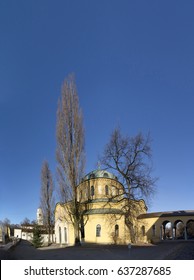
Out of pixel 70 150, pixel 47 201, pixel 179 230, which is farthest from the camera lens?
pixel 179 230

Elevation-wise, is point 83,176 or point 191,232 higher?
point 83,176

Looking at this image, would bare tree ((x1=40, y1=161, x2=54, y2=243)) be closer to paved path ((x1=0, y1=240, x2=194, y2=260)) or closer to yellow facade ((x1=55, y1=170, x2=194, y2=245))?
yellow facade ((x1=55, y1=170, x2=194, y2=245))

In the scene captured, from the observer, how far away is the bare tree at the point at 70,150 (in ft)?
99.0

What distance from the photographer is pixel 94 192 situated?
38562mm

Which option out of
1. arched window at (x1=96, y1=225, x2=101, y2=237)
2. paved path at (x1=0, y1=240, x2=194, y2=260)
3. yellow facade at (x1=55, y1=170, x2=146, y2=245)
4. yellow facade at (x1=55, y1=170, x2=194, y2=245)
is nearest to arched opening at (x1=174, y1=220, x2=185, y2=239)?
yellow facade at (x1=55, y1=170, x2=194, y2=245)

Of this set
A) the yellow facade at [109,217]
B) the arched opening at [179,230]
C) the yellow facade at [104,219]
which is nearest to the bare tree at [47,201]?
the yellow facade at [109,217]

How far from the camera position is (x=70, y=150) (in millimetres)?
30484

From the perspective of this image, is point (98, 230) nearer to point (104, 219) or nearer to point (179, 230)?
point (104, 219)

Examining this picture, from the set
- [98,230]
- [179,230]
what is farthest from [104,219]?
[179,230]

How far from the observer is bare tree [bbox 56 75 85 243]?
30188 millimetres

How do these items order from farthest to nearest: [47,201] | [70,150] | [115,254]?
[47,201] → [70,150] → [115,254]
